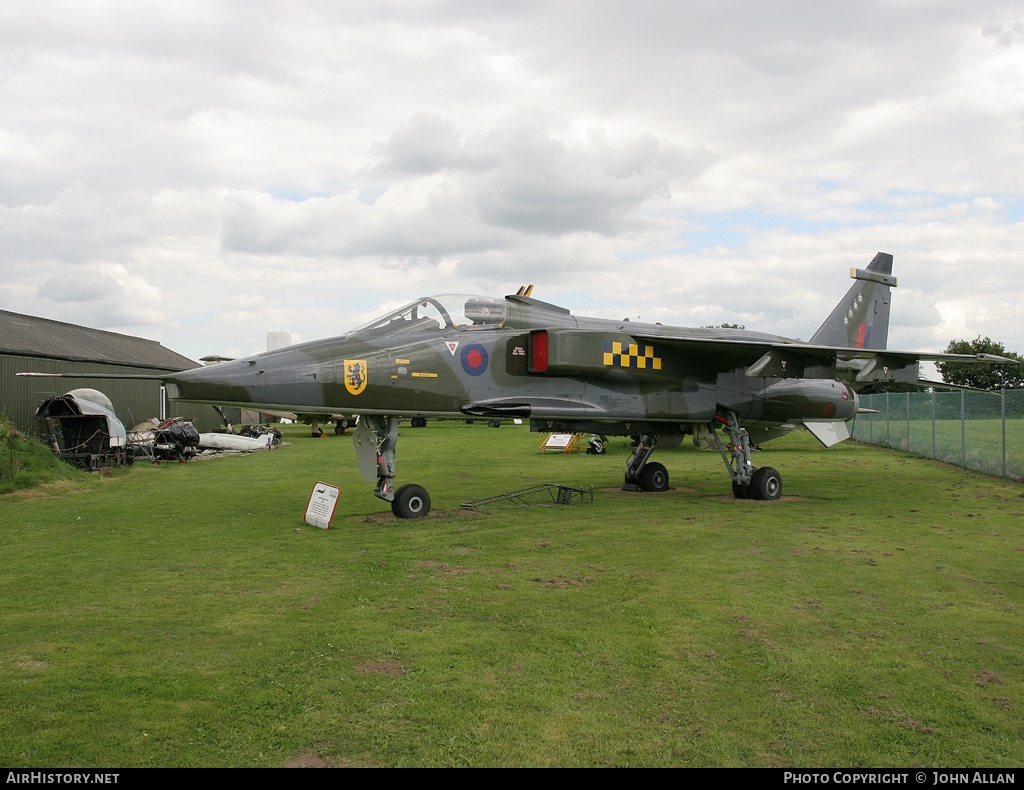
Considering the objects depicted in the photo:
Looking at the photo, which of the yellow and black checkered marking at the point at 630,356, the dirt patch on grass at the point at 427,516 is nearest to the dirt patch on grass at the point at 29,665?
the dirt patch on grass at the point at 427,516

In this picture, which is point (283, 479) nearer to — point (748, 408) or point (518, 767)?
point (748, 408)

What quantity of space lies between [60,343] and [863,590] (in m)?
27.5

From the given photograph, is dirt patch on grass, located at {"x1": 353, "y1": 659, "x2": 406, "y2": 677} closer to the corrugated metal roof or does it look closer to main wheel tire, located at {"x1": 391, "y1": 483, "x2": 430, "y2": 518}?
main wheel tire, located at {"x1": 391, "y1": 483, "x2": 430, "y2": 518}

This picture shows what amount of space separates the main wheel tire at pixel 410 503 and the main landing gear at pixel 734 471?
18.5ft

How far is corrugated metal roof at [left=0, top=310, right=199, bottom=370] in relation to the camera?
76.5 ft

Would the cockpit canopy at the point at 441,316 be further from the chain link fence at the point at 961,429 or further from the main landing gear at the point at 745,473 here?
the chain link fence at the point at 961,429

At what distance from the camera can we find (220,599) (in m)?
6.81

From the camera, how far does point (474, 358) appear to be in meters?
12.0

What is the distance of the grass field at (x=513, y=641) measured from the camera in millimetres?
3924

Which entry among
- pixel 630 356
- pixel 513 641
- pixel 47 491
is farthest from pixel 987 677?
pixel 47 491

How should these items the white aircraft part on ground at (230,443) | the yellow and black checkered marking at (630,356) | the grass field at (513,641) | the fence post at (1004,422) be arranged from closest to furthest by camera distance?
the grass field at (513,641), the yellow and black checkered marking at (630,356), the fence post at (1004,422), the white aircraft part on ground at (230,443)

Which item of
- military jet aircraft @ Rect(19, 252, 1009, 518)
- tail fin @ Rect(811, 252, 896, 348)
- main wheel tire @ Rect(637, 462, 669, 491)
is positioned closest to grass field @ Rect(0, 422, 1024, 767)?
military jet aircraft @ Rect(19, 252, 1009, 518)

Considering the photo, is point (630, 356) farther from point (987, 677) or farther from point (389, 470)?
point (987, 677)

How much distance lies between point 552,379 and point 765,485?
16.1ft
